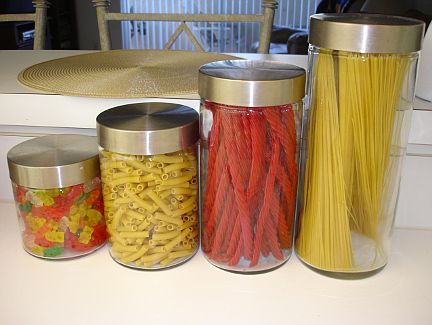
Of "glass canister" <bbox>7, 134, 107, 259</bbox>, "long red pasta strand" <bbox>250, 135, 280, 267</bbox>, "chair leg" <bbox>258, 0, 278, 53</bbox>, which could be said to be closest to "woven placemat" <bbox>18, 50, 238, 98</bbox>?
"glass canister" <bbox>7, 134, 107, 259</bbox>

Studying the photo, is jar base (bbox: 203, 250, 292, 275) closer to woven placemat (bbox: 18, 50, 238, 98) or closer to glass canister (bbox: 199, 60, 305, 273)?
glass canister (bbox: 199, 60, 305, 273)

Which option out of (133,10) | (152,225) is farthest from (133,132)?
(133,10)

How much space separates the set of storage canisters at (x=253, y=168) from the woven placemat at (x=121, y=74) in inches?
4.2

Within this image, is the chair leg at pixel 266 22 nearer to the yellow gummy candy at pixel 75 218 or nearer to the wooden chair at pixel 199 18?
the wooden chair at pixel 199 18

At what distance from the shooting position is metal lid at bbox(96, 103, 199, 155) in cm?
47

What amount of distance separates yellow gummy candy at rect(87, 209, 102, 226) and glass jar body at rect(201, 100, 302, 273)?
0.38 ft

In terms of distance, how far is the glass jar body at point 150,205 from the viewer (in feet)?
1.62

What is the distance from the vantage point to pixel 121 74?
729 mm

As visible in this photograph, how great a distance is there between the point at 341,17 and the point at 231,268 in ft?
0.88

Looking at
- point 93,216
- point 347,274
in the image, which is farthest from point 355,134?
point 93,216

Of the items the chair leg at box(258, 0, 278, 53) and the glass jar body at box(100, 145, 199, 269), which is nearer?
the glass jar body at box(100, 145, 199, 269)

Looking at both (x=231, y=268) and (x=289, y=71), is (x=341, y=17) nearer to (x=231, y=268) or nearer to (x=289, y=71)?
(x=289, y=71)

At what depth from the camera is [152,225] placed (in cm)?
51

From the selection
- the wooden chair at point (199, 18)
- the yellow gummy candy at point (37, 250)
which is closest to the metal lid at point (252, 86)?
the yellow gummy candy at point (37, 250)
